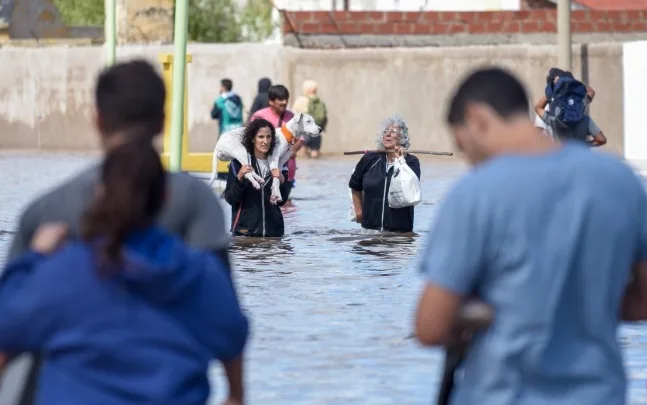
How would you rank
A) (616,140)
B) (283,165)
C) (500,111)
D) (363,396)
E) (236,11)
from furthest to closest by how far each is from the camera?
(236,11) → (616,140) → (283,165) → (363,396) → (500,111)

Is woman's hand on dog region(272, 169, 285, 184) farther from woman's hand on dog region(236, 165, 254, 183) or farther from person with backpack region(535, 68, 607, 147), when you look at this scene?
person with backpack region(535, 68, 607, 147)

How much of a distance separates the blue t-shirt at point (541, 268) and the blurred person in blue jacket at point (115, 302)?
55 centimetres

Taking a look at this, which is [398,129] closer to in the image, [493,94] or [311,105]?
[493,94]

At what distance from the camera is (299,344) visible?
9914mm

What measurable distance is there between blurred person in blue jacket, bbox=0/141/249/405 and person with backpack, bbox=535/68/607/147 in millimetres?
14213

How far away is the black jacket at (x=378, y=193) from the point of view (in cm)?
1617

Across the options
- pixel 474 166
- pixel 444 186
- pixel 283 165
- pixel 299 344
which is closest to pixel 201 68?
pixel 444 186

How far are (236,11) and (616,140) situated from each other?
28.1 metres

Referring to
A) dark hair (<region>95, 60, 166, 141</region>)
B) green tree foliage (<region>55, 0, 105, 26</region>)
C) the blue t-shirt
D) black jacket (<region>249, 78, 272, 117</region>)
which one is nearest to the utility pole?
black jacket (<region>249, 78, 272, 117</region>)

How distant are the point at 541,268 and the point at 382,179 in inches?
479

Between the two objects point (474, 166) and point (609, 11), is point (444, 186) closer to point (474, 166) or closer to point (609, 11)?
point (609, 11)

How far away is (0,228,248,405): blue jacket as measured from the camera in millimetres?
3713

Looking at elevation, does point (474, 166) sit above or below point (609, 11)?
below

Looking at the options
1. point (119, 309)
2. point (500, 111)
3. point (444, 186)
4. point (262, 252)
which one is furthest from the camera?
point (444, 186)
